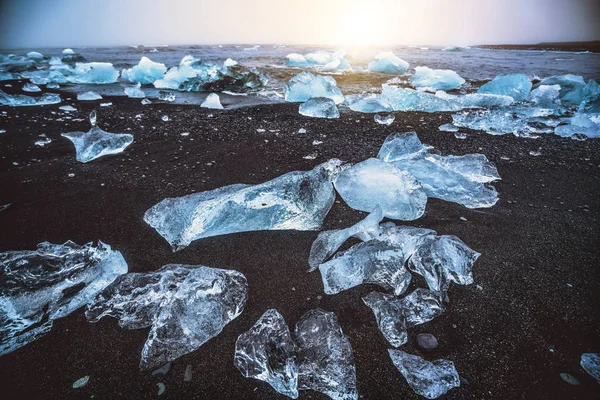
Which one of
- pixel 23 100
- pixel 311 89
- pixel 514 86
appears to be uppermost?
pixel 514 86

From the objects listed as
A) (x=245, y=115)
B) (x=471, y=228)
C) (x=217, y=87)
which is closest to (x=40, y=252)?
(x=471, y=228)

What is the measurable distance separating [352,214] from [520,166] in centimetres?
173

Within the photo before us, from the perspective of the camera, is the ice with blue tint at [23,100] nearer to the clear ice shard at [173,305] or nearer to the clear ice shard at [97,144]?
the clear ice shard at [97,144]

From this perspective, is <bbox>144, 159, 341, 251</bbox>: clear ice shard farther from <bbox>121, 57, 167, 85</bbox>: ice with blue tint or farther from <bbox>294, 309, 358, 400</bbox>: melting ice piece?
<bbox>121, 57, 167, 85</bbox>: ice with blue tint

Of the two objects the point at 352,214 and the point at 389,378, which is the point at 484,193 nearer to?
the point at 352,214

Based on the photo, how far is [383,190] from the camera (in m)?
1.81

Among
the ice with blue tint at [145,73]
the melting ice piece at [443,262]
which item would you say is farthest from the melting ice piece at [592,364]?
the ice with blue tint at [145,73]

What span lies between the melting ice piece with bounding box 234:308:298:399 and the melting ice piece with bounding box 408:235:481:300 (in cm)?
71

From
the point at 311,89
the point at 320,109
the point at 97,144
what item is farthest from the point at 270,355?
the point at 311,89

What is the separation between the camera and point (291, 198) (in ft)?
5.45

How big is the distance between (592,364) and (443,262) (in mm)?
567

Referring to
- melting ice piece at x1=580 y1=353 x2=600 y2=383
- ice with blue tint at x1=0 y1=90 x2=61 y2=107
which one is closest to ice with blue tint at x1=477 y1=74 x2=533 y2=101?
melting ice piece at x1=580 y1=353 x2=600 y2=383

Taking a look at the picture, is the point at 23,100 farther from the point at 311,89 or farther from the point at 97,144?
the point at 311,89

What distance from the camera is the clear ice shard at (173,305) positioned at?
1.04 m
